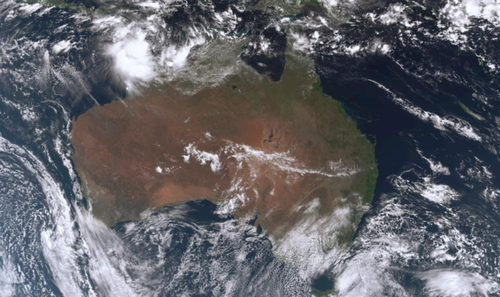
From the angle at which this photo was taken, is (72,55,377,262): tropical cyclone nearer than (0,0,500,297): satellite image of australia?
No

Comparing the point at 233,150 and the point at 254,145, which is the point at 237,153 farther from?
the point at 254,145

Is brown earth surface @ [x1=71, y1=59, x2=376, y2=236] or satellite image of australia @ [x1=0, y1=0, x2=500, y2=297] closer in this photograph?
satellite image of australia @ [x1=0, y1=0, x2=500, y2=297]

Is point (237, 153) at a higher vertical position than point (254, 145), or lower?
lower

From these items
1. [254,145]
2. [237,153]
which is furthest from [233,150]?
[254,145]
